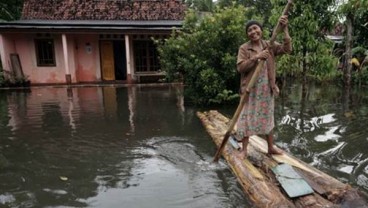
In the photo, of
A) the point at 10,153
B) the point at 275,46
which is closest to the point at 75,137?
the point at 10,153

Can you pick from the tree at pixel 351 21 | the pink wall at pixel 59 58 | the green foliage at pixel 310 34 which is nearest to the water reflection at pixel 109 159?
the green foliage at pixel 310 34

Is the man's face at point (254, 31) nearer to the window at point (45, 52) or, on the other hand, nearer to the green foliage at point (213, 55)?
the green foliage at point (213, 55)

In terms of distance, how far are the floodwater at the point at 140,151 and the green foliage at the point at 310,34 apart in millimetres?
1227

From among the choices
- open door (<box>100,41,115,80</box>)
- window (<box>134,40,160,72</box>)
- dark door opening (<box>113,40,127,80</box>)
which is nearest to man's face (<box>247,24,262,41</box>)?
window (<box>134,40,160,72</box>)

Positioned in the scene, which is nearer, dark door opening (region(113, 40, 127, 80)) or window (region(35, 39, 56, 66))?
window (region(35, 39, 56, 66))

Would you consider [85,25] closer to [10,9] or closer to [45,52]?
[45,52]

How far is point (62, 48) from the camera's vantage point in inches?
684

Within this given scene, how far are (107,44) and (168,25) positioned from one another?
138 inches

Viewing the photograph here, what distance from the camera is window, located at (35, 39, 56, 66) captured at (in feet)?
56.2

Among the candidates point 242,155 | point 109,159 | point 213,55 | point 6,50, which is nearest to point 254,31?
point 242,155

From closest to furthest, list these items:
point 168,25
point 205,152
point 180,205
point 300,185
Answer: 1. point 300,185
2. point 180,205
3. point 205,152
4. point 168,25

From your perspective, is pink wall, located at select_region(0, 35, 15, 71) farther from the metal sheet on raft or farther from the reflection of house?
the metal sheet on raft

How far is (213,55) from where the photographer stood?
976 cm

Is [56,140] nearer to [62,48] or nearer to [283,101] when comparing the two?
[283,101]
